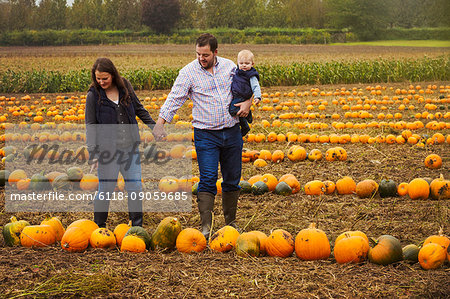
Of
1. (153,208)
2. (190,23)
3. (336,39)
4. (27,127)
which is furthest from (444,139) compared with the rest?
(190,23)

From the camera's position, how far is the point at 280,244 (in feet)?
14.4

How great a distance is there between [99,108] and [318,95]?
1456 cm

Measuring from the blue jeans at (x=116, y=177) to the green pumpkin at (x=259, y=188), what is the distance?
197 centimetres

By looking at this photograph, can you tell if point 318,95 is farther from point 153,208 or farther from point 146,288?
point 146,288

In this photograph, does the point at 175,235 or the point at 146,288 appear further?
the point at 175,235

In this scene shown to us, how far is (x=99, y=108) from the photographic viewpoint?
517 centimetres

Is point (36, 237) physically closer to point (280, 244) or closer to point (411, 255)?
point (280, 244)

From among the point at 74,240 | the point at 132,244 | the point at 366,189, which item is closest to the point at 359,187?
the point at 366,189

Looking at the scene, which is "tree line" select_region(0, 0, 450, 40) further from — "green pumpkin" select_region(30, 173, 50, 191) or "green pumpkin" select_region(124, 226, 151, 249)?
"green pumpkin" select_region(124, 226, 151, 249)

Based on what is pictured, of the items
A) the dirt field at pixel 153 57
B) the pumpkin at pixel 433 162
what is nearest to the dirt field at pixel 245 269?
the pumpkin at pixel 433 162

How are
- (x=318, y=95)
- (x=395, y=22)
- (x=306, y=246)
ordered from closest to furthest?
(x=306, y=246) → (x=318, y=95) → (x=395, y=22)

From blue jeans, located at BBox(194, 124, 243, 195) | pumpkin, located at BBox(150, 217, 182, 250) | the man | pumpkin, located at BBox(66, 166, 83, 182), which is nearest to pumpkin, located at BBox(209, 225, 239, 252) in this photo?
pumpkin, located at BBox(150, 217, 182, 250)

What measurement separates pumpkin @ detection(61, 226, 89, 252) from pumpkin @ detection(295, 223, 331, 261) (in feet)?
6.48

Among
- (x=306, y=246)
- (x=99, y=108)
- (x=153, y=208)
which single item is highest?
(x=99, y=108)
